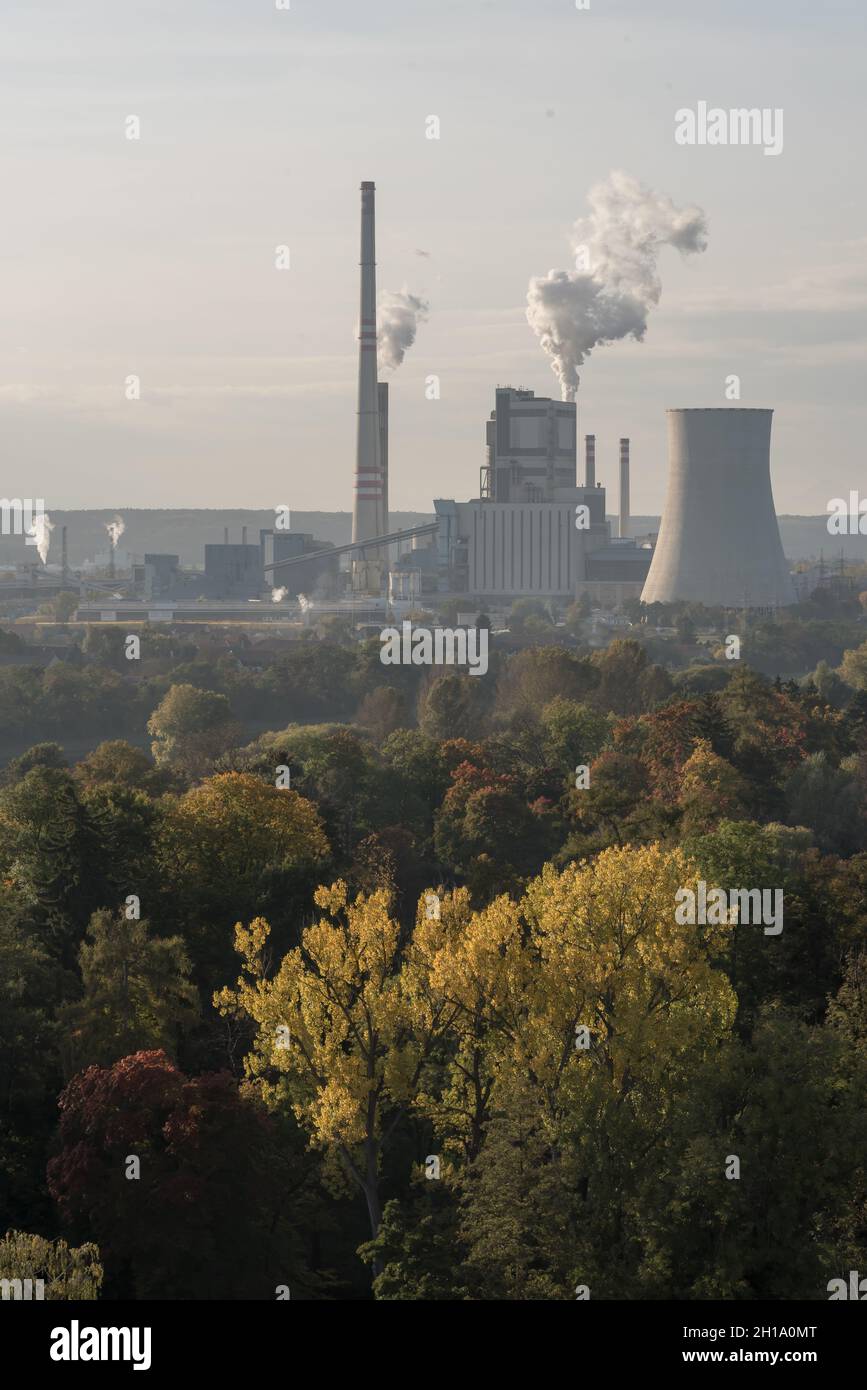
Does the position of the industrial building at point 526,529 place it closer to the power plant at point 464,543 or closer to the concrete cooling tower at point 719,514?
the power plant at point 464,543

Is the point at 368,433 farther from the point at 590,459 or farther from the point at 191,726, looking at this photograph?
the point at 191,726

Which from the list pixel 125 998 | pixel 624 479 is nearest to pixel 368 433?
pixel 624 479

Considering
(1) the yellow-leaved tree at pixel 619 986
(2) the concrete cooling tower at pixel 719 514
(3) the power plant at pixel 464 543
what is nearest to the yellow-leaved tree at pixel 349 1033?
(1) the yellow-leaved tree at pixel 619 986

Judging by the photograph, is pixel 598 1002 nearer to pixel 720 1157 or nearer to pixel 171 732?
pixel 720 1157

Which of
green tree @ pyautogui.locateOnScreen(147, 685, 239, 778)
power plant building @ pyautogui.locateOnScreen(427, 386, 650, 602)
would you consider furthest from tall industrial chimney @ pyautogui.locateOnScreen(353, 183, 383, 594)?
green tree @ pyautogui.locateOnScreen(147, 685, 239, 778)

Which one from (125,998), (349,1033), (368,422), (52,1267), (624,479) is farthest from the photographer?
(624,479)
